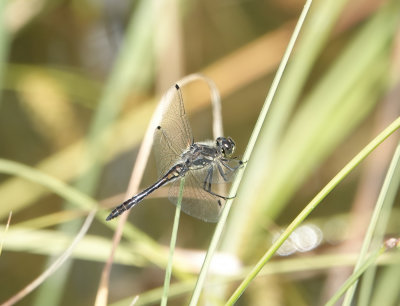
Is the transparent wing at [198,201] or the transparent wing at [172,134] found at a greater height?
the transparent wing at [172,134]

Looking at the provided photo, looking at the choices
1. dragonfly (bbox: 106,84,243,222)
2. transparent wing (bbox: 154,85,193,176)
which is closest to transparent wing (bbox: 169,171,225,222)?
dragonfly (bbox: 106,84,243,222)

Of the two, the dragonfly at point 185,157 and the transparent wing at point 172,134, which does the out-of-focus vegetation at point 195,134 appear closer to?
the dragonfly at point 185,157

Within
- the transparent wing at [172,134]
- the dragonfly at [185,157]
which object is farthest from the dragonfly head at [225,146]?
the transparent wing at [172,134]

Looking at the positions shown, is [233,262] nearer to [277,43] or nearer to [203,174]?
[203,174]

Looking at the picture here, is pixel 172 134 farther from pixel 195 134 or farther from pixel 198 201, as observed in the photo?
pixel 195 134

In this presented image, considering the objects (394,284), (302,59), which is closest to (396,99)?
(302,59)

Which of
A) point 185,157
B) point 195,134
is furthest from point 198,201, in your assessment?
point 195,134

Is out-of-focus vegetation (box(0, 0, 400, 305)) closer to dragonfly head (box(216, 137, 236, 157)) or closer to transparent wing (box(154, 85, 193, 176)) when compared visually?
dragonfly head (box(216, 137, 236, 157))
